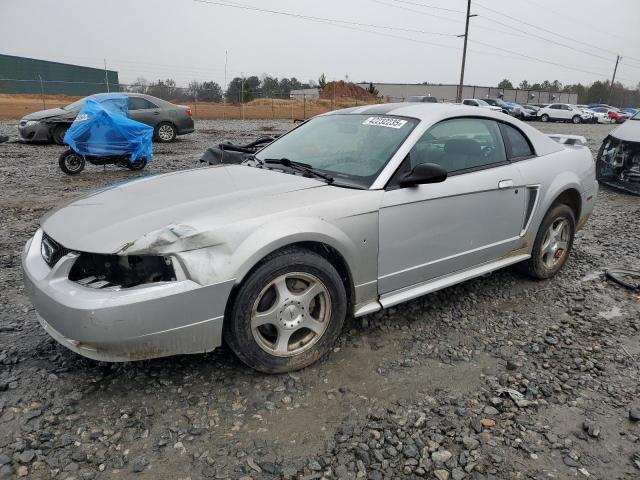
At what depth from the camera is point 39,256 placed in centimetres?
270

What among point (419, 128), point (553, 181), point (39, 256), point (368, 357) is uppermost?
point (419, 128)

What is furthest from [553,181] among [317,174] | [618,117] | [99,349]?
[618,117]

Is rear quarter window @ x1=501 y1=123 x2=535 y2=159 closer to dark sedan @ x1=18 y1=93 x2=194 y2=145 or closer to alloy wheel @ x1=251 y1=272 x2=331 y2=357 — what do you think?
alloy wheel @ x1=251 y1=272 x2=331 y2=357

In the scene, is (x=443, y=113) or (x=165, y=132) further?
(x=165, y=132)

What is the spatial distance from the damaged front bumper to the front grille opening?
5 centimetres

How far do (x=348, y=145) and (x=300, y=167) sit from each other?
1.32 ft

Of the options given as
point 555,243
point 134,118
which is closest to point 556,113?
point 134,118

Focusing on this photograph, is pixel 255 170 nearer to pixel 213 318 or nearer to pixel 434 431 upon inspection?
pixel 213 318

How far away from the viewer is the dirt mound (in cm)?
5591

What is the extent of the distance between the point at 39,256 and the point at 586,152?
4650 millimetres

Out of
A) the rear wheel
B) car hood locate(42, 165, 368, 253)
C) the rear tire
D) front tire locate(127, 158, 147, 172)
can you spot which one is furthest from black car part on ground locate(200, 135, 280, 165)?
the rear tire

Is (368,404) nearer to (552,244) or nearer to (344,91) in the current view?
(552,244)

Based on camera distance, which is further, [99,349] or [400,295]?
[400,295]

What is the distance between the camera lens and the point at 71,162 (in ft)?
28.3
